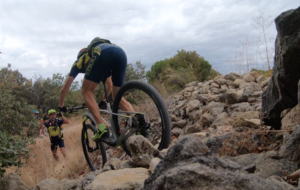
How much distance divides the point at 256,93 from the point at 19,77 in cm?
2709

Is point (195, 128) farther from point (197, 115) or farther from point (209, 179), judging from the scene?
point (209, 179)

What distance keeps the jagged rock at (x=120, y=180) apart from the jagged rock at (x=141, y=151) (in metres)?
0.32

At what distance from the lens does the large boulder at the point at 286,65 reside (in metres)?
2.39

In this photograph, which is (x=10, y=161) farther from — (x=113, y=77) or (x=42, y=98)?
(x=42, y=98)

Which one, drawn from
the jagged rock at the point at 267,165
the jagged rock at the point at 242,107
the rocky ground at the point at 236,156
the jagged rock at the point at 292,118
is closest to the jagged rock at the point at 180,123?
the jagged rock at the point at 242,107

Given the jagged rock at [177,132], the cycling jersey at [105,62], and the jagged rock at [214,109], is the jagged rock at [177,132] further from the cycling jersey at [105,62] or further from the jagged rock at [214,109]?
the cycling jersey at [105,62]

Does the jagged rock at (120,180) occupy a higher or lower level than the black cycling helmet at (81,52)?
lower

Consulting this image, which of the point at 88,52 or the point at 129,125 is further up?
the point at 88,52

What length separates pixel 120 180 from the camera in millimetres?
2154

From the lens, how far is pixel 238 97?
579 cm

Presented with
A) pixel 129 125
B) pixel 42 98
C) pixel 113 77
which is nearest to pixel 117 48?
pixel 113 77

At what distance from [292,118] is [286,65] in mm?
551

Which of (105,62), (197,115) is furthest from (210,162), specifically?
(197,115)

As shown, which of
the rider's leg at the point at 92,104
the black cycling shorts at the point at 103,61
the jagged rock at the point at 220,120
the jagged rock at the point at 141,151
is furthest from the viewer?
the jagged rock at the point at 220,120
